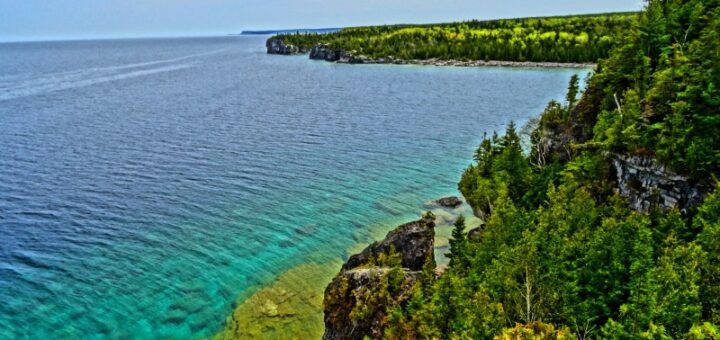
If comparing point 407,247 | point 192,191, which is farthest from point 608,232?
point 192,191

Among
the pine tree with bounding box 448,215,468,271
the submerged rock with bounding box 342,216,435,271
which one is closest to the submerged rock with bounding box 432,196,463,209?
the pine tree with bounding box 448,215,468,271

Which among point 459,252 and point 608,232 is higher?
point 608,232

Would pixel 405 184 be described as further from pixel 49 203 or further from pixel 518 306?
pixel 49 203

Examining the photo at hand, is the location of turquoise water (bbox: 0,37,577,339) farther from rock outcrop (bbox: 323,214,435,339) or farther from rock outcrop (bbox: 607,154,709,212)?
rock outcrop (bbox: 607,154,709,212)

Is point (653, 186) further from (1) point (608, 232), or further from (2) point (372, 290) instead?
(2) point (372, 290)

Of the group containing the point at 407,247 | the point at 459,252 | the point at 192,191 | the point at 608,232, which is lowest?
the point at 192,191

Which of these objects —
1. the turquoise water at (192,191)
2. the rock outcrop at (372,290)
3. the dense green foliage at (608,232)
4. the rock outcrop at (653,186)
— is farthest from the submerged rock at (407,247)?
the rock outcrop at (653,186)

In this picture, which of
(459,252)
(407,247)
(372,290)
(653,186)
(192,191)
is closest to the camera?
(372,290)
